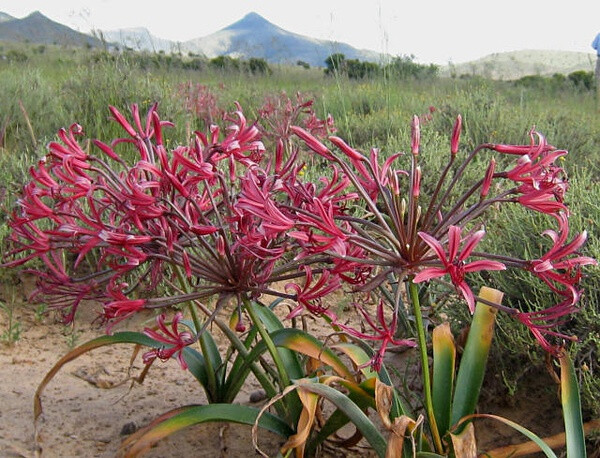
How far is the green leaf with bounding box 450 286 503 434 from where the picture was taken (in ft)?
6.85

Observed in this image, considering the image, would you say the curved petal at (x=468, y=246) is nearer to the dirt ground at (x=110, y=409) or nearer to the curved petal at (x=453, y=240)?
the curved petal at (x=453, y=240)

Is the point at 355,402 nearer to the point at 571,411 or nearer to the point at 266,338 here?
the point at 266,338

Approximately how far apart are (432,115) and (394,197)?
5845 millimetres

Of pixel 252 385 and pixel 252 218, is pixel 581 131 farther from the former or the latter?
pixel 252 218

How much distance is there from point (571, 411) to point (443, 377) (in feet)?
1.21

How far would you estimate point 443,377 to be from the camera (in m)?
2.04

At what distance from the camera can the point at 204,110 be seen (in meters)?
7.35

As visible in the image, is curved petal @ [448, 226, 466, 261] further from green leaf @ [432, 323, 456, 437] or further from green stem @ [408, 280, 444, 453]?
green leaf @ [432, 323, 456, 437]

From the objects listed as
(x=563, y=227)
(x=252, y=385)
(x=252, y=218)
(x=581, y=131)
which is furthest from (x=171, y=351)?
(x=581, y=131)

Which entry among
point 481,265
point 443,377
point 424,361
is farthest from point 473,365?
point 481,265

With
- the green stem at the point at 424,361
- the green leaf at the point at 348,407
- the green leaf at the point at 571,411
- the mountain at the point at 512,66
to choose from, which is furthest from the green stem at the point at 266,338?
the mountain at the point at 512,66

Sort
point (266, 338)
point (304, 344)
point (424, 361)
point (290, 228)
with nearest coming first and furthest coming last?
point (290, 228)
point (424, 361)
point (266, 338)
point (304, 344)

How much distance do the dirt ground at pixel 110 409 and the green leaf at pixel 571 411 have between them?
0.57 m

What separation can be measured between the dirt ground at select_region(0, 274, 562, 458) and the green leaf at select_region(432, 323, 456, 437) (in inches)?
19.5
